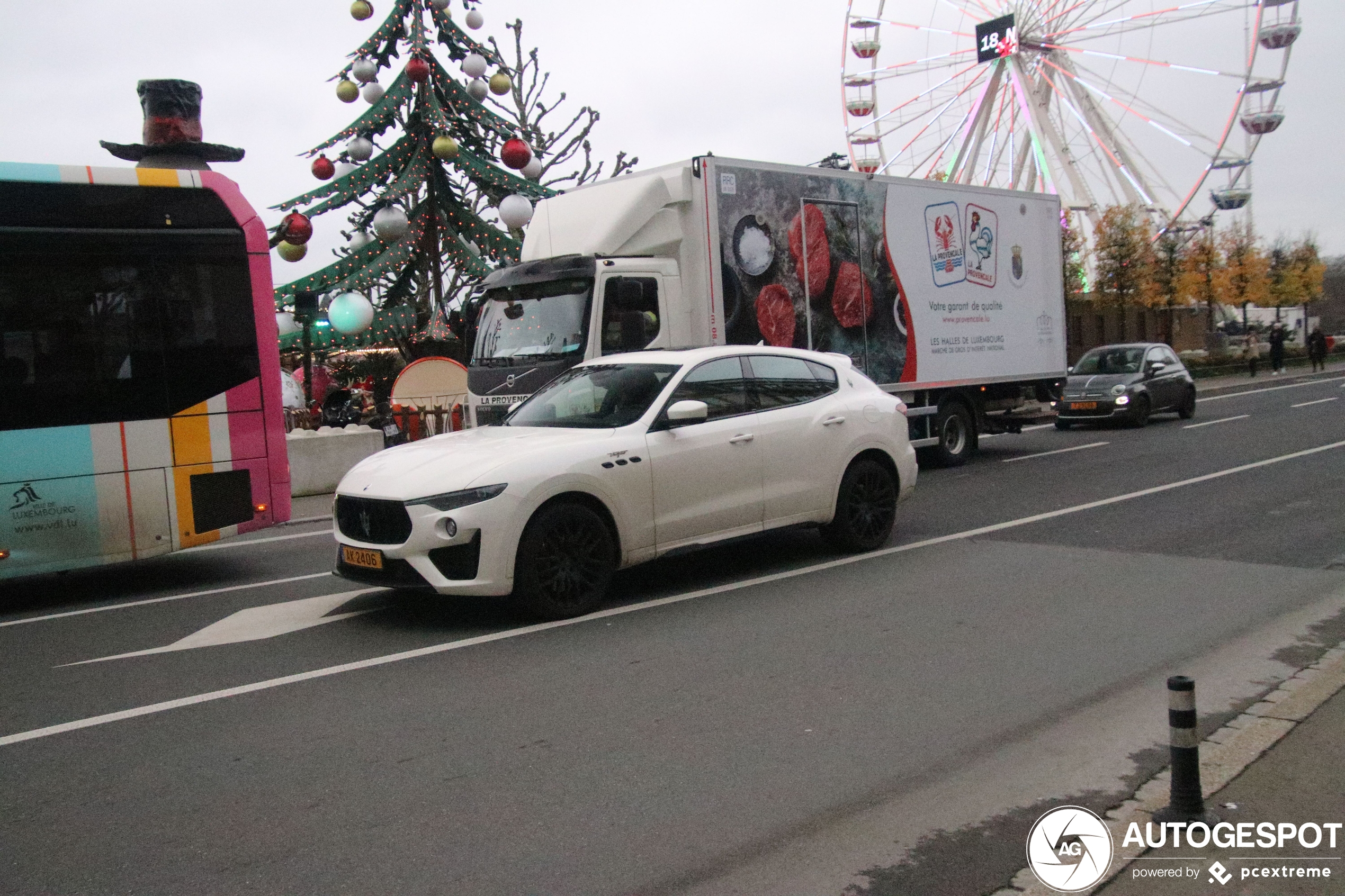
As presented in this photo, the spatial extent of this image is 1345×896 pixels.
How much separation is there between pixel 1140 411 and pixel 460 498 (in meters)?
16.6

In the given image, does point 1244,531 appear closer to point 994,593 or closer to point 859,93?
point 994,593

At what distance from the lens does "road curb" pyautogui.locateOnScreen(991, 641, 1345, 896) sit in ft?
11.7

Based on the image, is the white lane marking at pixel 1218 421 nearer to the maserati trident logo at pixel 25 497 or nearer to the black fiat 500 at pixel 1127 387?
the black fiat 500 at pixel 1127 387

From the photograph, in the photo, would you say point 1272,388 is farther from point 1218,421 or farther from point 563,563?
point 563,563

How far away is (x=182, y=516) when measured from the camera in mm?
8523

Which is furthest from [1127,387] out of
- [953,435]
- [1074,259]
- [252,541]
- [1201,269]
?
[1201,269]

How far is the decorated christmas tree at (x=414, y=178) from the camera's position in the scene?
67.6 ft

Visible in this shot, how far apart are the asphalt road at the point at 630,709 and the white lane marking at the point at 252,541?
1.05 meters

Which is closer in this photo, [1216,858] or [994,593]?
[1216,858]

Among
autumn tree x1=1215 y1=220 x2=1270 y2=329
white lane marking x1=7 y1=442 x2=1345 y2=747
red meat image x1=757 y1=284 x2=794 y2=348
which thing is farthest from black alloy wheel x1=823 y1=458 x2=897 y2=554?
autumn tree x1=1215 y1=220 x2=1270 y2=329

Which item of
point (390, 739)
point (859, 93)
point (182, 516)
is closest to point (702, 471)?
point (390, 739)

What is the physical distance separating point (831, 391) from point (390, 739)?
16.2 ft

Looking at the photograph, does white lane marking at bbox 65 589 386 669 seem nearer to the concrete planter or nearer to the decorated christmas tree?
the concrete planter

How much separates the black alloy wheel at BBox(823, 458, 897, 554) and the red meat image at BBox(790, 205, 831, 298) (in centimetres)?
420
